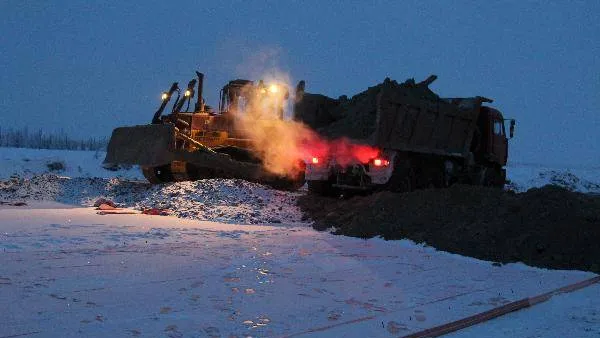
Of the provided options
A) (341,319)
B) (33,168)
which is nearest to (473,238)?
(341,319)

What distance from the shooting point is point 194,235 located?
36.9ft

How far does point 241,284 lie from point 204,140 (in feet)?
47.5

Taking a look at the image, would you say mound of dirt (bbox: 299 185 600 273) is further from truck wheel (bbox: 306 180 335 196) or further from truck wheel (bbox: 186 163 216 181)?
truck wheel (bbox: 186 163 216 181)

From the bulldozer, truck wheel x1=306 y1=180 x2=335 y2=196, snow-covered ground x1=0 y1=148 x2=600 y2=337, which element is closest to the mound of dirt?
snow-covered ground x1=0 y1=148 x2=600 y2=337

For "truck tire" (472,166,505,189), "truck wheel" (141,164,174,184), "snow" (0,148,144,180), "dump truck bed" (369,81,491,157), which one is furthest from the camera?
"snow" (0,148,144,180)

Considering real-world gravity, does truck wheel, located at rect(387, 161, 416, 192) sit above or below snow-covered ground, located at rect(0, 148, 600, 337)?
above

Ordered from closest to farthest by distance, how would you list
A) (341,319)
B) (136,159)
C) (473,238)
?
(341,319)
(473,238)
(136,159)

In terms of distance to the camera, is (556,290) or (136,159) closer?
(556,290)

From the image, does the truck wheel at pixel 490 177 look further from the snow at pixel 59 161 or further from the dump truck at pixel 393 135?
the snow at pixel 59 161

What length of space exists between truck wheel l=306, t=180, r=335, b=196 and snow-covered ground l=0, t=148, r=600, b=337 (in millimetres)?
4233

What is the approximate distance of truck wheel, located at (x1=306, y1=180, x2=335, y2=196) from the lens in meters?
17.7

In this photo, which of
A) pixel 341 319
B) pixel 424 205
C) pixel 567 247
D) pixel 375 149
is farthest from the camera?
pixel 375 149

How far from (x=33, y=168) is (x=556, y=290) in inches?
1154

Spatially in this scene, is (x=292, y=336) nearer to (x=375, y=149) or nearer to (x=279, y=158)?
(x=375, y=149)
